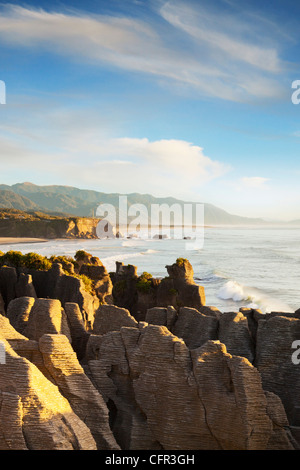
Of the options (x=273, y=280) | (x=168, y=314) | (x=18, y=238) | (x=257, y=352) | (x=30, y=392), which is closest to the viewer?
(x=30, y=392)

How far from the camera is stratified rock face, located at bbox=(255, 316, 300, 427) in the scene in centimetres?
1326

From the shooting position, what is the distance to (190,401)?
1116 cm

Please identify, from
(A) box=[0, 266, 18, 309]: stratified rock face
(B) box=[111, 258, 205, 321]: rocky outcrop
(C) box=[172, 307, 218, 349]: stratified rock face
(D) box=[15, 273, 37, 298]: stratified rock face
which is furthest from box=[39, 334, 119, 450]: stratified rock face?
(B) box=[111, 258, 205, 321]: rocky outcrop

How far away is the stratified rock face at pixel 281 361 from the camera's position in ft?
43.5

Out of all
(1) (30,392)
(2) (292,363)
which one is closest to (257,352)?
(2) (292,363)

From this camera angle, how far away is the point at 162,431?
11.3 meters

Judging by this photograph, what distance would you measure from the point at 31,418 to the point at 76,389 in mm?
1805

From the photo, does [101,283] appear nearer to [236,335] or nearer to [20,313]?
[20,313]

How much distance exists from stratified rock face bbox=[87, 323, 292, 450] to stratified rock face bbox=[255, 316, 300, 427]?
2128mm

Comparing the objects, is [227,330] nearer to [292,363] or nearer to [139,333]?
[292,363]

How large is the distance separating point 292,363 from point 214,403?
3764mm

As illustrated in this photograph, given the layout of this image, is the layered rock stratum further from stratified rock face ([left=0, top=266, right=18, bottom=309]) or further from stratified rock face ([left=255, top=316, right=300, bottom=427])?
stratified rock face ([left=0, top=266, right=18, bottom=309])

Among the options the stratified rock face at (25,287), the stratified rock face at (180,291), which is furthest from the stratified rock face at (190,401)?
the stratified rock face at (180,291)

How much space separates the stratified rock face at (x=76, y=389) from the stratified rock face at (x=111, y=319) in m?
5.54
